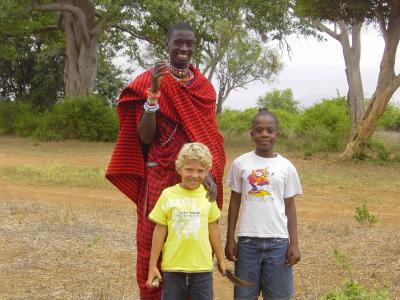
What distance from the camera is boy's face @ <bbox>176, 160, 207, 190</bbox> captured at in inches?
111

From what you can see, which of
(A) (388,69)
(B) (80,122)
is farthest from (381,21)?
(B) (80,122)

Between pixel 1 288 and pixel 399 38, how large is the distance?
11662mm

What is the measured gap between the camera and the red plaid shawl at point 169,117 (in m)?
3.04

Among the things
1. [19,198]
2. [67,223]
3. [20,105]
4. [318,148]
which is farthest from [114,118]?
[67,223]

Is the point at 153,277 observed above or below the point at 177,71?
below

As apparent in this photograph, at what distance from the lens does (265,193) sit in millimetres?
2994

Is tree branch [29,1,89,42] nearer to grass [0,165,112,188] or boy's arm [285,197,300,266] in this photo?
grass [0,165,112,188]

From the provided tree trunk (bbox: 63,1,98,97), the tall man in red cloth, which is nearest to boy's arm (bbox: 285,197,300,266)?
→ the tall man in red cloth

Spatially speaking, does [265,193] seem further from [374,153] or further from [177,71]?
[374,153]

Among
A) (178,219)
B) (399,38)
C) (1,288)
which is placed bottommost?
(1,288)

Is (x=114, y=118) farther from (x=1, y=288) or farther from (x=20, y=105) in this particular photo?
(x=1, y=288)

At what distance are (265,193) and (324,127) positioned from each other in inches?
666

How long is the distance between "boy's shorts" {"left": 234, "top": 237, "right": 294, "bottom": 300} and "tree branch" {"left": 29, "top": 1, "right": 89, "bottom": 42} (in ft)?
53.4

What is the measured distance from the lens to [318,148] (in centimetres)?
1652
